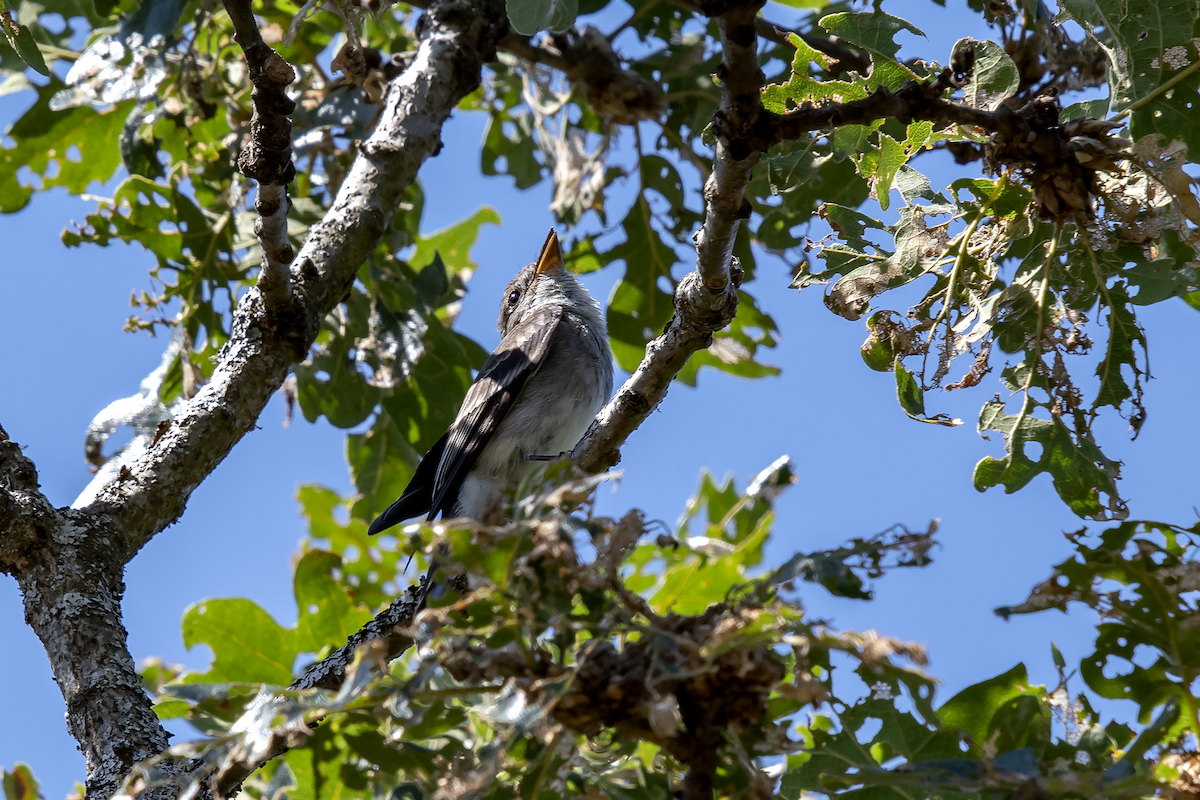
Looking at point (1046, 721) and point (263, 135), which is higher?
point (263, 135)

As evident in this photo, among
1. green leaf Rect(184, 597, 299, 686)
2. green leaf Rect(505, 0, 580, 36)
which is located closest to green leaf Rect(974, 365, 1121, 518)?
green leaf Rect(505, 0, 580, 36)

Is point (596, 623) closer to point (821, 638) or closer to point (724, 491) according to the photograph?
point (821, 638)

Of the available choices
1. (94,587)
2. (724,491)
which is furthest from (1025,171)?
(724,491)

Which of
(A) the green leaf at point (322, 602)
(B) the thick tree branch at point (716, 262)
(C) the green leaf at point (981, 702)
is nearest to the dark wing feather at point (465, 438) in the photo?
(A) the green leaf at point (322, 602)

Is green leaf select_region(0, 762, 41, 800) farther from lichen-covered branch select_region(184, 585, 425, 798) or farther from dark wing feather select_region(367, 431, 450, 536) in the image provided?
dark wing feather select_region(367, 431, 450, 536)

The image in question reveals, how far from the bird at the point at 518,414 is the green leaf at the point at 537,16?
2.36 meters

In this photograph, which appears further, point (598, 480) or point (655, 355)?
point (655, 355)

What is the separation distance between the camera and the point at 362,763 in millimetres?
2465

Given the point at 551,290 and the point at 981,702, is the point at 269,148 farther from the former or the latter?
the point at 551,290

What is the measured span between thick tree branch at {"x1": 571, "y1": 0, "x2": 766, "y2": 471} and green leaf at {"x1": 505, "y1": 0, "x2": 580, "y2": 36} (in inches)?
23.0

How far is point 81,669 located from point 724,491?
11.5 feet

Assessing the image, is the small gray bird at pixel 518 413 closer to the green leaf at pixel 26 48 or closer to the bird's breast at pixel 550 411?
the bird's breast at pixel 550 411

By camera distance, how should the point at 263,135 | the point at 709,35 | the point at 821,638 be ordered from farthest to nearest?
the point at 709,35 < the point at 263,135 < the point at 821,638

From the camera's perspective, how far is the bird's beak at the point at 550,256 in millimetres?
6539
